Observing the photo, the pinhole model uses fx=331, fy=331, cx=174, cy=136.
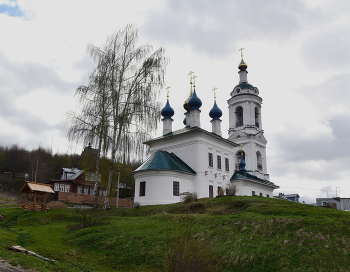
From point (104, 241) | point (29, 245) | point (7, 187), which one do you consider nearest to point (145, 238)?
point (104, 241)

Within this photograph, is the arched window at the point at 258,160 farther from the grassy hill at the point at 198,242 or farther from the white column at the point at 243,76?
the grassy hill at the point at 198,242

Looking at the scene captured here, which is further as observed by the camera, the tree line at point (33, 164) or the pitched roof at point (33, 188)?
the tree line at point (33, 164)

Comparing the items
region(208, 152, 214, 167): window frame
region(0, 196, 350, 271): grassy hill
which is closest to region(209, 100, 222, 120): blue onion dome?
region(208, 152, 214, 167): window frame

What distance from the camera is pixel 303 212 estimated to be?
1315cm

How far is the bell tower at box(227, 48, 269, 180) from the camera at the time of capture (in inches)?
1629

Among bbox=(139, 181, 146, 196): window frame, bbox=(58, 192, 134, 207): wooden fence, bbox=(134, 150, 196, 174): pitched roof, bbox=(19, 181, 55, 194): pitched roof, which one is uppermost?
bbox=(134, 150, 196, 174): pitched roof

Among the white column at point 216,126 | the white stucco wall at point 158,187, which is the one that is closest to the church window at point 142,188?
the white stucco wall at point 158,187

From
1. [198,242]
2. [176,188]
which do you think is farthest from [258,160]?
[198,242]

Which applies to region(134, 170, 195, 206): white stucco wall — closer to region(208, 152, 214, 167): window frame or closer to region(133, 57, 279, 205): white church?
region(133, 57, 279, 205): white church

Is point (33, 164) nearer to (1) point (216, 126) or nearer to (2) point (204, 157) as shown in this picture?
(1) point (216, 126)

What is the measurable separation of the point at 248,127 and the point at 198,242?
3473 centimetres

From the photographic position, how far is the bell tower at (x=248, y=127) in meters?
41.4

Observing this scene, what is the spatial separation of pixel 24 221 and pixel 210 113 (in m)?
22.5

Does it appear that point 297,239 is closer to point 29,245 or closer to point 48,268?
point 48,268
